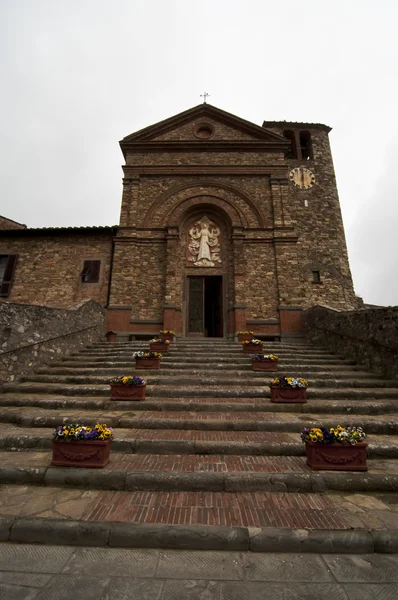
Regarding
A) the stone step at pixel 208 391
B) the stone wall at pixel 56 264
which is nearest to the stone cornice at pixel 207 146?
the stone wall at pixel 56 264

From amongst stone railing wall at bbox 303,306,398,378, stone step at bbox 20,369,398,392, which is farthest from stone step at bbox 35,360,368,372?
stone railing wall at bbox 303,306,398,378

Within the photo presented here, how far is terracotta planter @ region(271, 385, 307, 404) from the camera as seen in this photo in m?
5.82

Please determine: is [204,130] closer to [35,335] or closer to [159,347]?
[159,347]

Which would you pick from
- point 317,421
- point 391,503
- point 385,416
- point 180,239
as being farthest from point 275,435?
point 180,239

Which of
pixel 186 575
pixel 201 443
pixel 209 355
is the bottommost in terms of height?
pixel 186 575

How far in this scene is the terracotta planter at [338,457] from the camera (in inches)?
143

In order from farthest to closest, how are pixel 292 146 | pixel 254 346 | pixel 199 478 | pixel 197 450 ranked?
1. pixel 292 146
2. pixel 254 346
3. pixel 197 450
4. pixel 199 478

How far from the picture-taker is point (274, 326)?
1308cm

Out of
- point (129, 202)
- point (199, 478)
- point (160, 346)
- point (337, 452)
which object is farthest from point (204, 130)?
point (199, 478)

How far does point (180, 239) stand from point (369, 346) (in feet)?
32.2

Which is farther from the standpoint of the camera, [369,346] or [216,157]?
[216,157]

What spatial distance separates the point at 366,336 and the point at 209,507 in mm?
7201

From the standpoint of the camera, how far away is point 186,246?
48.2 feet

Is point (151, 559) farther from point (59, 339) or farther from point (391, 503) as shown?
point (59, 339)
